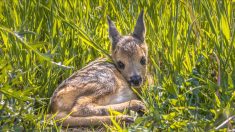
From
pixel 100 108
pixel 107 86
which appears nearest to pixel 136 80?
pixel 107 86

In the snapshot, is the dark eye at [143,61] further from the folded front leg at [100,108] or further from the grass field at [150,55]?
the folded front leg at [100,108]

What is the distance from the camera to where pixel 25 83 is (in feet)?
23.2

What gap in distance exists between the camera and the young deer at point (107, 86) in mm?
6836

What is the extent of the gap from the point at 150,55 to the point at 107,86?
0.69 metres

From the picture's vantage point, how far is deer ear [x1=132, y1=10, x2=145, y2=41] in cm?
764

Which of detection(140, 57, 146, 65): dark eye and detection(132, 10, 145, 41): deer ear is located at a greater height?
detection(132, 10, 145, 41): deer ear

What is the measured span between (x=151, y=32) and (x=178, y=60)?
890 millimetres

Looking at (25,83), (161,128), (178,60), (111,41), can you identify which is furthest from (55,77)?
(161,128)

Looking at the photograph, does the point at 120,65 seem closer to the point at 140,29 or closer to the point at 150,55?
the point at 150,55

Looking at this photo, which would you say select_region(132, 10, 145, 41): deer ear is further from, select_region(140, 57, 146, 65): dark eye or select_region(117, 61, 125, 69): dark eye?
select_region(117, 61, 125, 69): dark eye

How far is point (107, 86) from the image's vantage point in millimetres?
7230

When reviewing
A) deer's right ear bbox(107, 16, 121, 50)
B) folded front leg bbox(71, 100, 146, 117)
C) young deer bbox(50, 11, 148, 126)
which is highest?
deer's right ear bbox(107, 16, 121, 50)

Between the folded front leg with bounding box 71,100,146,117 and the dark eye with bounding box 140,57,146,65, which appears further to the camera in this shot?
the dark eye with bounding box 140,57,146,65

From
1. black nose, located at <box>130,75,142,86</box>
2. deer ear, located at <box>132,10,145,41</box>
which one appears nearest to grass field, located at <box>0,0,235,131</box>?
deer ear, located at <box>132,10,145,41</box>
